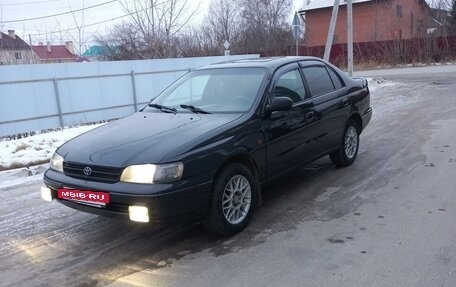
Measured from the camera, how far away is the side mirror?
15.4ft

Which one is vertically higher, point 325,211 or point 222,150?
point 222,150

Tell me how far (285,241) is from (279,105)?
4.50 feet

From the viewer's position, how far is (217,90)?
5176 mm

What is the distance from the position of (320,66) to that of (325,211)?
2199 millimetres

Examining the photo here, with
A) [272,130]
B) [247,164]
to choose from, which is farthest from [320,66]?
[247,164]

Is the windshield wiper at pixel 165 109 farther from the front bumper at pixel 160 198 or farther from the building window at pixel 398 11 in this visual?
the building window at pixel 398 11

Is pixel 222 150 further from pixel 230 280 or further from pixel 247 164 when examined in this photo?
pixel 230 280

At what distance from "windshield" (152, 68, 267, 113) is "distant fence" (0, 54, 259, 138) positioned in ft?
26.1

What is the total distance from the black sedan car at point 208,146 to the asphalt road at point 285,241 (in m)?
0.39

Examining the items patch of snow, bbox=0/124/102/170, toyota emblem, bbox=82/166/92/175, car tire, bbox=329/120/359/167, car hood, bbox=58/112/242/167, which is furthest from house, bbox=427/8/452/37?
toyota emblem, bbox=82/166/92/175

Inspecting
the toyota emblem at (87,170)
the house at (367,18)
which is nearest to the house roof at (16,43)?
the toyota emblem at (87,170)

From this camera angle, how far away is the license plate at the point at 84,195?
3836 millimetres

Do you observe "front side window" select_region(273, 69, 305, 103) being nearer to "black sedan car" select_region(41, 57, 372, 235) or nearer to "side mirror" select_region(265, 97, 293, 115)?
"black sedan car" select_region(41, 57, 372, 235)

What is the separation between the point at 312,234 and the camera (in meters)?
4.28
